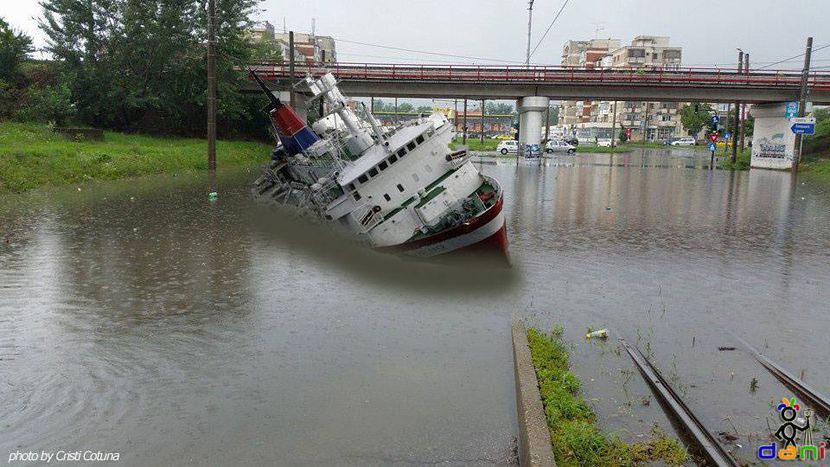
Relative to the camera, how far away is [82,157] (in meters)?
33.9

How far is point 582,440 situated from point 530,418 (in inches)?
26.2

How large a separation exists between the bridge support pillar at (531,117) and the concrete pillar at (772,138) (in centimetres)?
1875

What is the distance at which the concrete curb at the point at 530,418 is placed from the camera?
672 centimetres

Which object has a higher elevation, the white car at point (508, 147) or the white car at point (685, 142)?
the white car at point (685, 142)

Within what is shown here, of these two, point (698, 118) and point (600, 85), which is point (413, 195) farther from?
point (698, 118)

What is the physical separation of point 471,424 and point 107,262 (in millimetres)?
12016

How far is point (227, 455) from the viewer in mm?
7520

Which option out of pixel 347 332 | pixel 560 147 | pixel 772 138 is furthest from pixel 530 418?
pixel 560 147

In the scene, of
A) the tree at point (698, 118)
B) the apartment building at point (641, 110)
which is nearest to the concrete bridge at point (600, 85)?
the tree at point (698, 118)

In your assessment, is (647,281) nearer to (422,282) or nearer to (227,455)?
(422,282)

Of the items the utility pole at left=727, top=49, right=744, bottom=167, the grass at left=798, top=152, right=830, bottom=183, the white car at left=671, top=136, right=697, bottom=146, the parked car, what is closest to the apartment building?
the white car at left=671, top=136, right=697, bottom=146

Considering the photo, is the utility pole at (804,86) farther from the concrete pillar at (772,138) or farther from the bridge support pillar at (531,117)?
the bridge support pillar at (531,117)

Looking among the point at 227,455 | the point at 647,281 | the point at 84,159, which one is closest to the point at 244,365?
the point at 227,455

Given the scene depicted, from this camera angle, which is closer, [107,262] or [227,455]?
[227,455]
